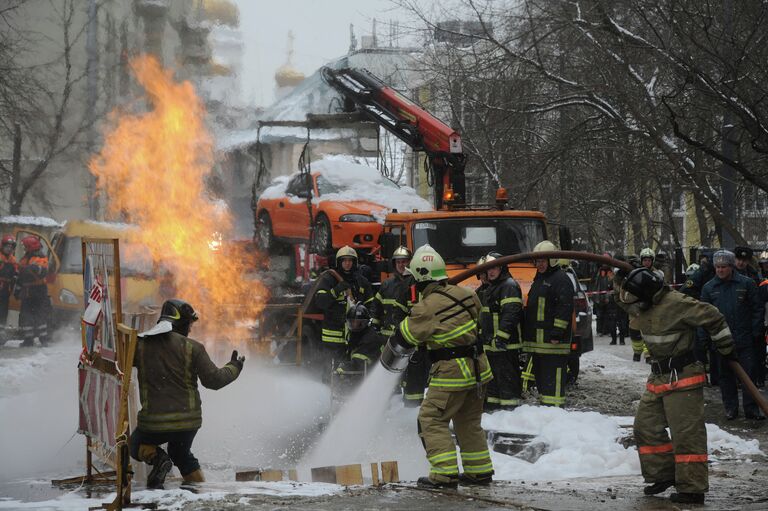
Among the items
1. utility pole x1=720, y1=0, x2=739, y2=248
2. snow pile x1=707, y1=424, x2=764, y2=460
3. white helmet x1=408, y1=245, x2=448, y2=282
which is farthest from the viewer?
utility pole x1=720, y1=0, x2=739, y2=248

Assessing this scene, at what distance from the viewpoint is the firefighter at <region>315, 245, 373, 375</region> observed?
1241 centimetres

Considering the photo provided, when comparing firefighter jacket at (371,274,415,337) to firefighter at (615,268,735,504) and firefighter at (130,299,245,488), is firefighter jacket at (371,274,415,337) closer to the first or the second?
firefighter at (130,299,245,488)


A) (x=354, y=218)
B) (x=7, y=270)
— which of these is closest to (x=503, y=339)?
(x=354, y=218)

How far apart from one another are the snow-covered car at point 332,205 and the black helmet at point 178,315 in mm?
8129

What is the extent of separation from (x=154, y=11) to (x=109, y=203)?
12.7ft

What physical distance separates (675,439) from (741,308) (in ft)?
15.7

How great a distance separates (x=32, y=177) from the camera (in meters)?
27.4

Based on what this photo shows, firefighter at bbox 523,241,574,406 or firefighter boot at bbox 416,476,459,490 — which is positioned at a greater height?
firefighter at bbox 523,241,574,406

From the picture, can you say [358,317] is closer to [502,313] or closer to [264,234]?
[502,313]

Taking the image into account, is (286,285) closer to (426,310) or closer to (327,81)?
(327,81)

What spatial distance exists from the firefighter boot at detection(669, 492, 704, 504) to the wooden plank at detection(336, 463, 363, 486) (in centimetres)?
234

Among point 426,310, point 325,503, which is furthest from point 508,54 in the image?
point 325,503

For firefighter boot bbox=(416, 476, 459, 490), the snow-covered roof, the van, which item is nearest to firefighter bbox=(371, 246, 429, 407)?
firefighter boot bbox=(416, 476, 459, 490)

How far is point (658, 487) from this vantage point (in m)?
7.48
